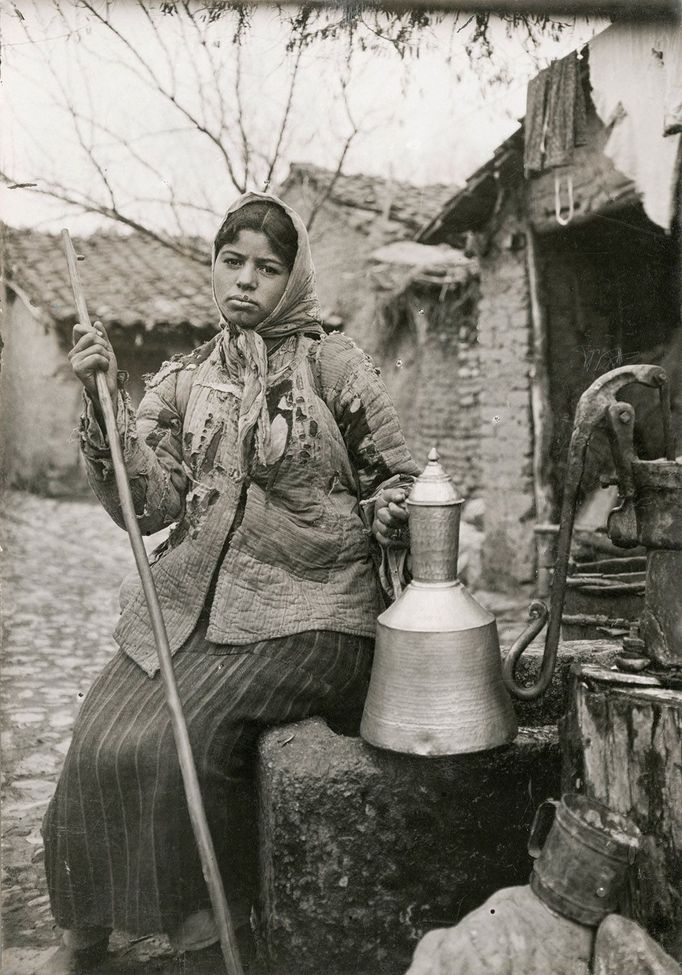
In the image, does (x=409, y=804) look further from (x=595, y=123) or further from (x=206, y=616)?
(x=595, y=123)

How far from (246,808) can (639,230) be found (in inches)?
122

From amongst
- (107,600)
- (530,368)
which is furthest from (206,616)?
(530,368)

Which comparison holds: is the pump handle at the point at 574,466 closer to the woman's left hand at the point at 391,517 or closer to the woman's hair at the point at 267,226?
the woman's left hand at the point at 391,517

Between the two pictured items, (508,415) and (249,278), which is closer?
(249,278)

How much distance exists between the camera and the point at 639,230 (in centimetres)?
411

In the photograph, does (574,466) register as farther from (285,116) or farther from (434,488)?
(285,116)

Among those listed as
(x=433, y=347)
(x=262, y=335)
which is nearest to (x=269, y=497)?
(x=262, y=335)

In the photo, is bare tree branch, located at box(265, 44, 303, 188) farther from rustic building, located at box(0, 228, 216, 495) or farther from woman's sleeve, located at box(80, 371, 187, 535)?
woman's sleeve, located at box(80, 371, 187, 535)

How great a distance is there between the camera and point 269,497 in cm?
268

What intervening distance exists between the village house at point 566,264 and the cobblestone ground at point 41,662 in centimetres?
202

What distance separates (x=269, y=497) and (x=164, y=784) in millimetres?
869

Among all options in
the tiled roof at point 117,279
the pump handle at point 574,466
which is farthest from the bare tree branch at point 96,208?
the pump handle at point 574,466

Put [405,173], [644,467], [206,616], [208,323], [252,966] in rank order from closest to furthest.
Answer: [644,467] < [252,966] < [206,616] < [405,173] < [208,323]

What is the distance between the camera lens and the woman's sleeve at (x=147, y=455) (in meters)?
2.47
